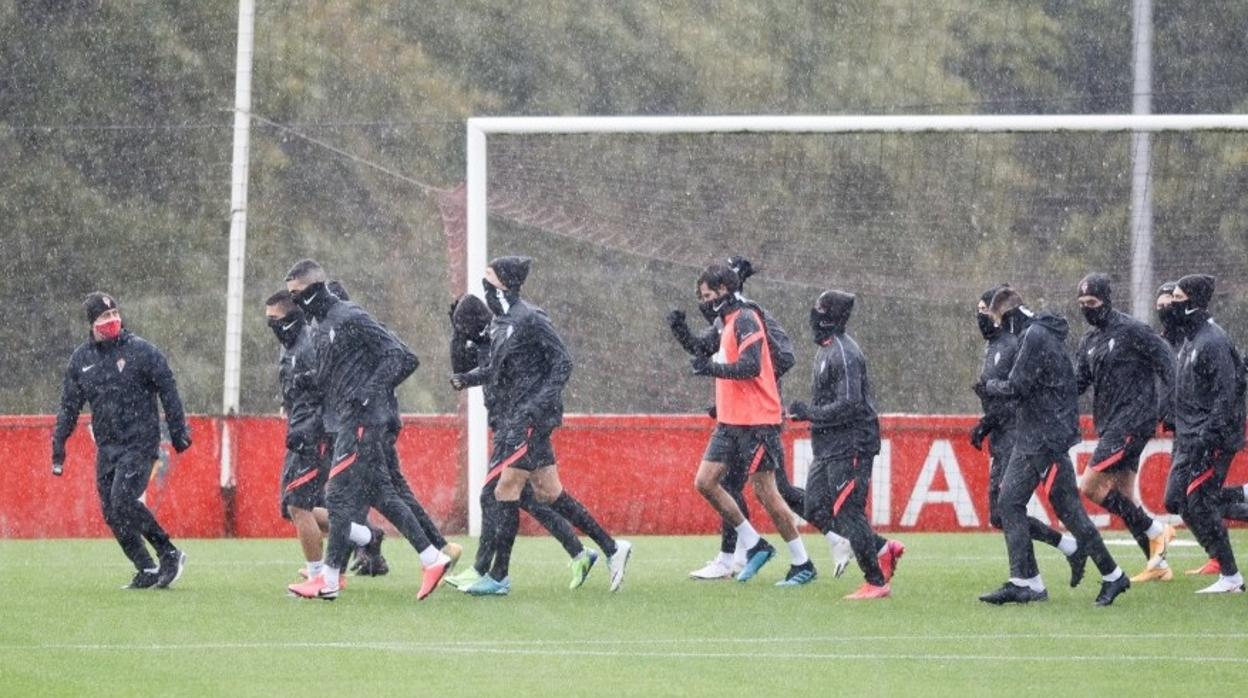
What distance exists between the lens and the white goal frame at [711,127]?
2033 cm

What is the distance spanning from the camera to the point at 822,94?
32.7m

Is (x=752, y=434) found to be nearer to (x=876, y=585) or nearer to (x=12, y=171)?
(x=876, y=585)

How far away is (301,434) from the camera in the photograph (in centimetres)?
1521

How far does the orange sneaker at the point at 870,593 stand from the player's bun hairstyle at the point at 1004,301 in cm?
180

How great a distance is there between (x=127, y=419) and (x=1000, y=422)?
554 cm

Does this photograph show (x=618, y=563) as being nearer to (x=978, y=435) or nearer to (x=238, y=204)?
(x=978, y=435)

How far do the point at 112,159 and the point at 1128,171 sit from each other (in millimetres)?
13366

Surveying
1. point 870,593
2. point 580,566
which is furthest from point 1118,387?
point 580,566

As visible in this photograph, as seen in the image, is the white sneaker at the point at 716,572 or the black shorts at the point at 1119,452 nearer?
the black shorts at the point at 1119,452

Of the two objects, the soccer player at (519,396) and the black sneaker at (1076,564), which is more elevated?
the soccer player at (519,396)

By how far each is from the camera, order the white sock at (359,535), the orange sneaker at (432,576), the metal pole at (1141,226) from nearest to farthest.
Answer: the orange sneaker at (432,576)
the white sock at (359,535)
the metal pole at (1141,226)

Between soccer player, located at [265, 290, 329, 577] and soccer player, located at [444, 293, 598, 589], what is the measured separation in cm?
94

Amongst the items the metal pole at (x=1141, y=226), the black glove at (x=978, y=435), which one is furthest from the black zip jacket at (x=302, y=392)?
the metal pole at (x=1141, y=226)

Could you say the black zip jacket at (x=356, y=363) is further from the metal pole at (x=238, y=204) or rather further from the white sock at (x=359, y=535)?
the metal pole at (x=238, y=204)
